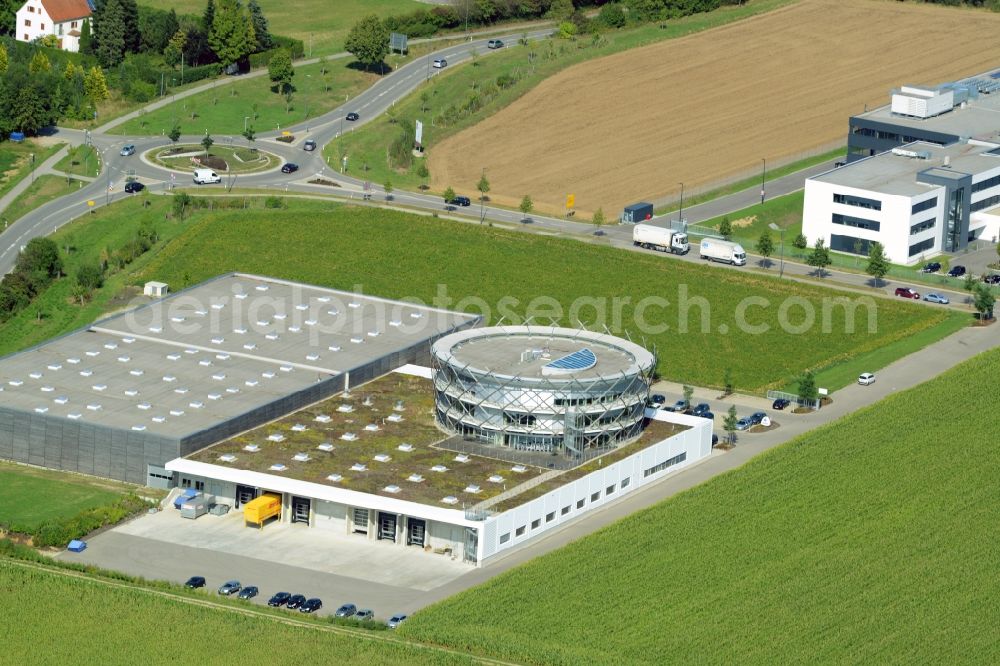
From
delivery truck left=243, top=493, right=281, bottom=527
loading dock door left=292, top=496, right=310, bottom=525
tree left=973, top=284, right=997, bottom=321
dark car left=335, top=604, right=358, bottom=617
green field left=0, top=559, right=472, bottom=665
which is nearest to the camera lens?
green field left=0, top=559, right=472, bottom=665

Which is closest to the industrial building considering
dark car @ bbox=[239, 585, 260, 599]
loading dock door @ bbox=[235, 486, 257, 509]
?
loading dock door @ bbox=[235, 486, 257, 509]

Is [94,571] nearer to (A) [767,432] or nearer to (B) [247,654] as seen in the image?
(B) [247,654]

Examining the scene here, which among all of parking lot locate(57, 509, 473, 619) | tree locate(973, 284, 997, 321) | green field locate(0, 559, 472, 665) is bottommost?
parking lot locate(57, 509, 473, 619)

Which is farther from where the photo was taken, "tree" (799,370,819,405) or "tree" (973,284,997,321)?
"tree" (973,284,997,321)

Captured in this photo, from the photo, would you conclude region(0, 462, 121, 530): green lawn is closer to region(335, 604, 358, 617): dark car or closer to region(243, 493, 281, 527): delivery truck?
region(243, 493, 281, 527): delivery truck

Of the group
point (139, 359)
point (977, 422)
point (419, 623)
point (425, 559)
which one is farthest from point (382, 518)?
point (977, 422)

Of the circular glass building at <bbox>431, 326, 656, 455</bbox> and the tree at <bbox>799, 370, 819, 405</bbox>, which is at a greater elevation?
the circular glass building at <bbox>431, 326, 656, 455</bbox>

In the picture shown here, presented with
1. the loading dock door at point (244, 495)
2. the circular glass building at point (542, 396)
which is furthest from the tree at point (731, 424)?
the loading dock door at point (244, 495)

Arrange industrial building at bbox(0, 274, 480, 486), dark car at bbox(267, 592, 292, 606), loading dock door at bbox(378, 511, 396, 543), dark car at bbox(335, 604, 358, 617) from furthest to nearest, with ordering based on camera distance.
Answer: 1. industrial building at bbox(0, 274, 480, 486)
2. loading dock door at bbox(378, 511, 396, 543)
3. dark car at bbox(267, 592, 292, 606)
4. dark car at bbox(335, 604, 358, 617)
